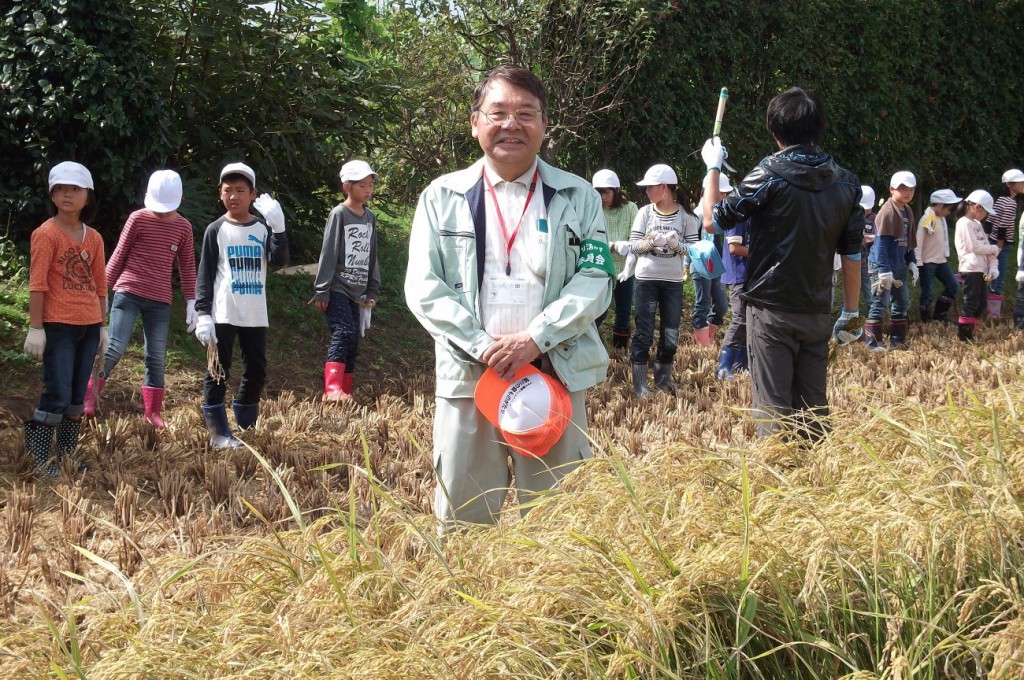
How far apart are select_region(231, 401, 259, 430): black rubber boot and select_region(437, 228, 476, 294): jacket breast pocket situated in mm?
3111

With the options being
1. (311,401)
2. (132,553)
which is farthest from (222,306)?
(132,553)

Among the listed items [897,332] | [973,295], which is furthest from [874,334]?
[973,295]

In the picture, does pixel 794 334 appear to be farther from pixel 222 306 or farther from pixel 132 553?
pixel 222 306

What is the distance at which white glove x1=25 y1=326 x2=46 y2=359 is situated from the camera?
17.4 ft

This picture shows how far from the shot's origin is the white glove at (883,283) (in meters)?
10.2

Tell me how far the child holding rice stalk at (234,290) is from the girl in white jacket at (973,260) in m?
7.16

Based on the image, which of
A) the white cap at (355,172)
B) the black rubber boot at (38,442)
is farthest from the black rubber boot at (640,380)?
the black rubber boot at (38,442)

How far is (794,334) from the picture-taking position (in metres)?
4.59

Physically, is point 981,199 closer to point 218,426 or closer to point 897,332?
point 897,332

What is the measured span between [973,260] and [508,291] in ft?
28.6

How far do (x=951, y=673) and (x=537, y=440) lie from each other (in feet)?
4.44

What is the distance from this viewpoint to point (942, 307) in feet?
39.4

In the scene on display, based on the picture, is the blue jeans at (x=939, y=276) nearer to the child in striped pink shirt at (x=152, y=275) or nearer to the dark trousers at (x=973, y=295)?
the dark trousers at (x=973, y=295)

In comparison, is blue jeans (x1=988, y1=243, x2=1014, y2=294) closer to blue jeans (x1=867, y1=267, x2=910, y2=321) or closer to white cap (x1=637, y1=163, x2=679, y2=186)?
blue jeans (x1=867, y1=267, x2=910, y2=321)
